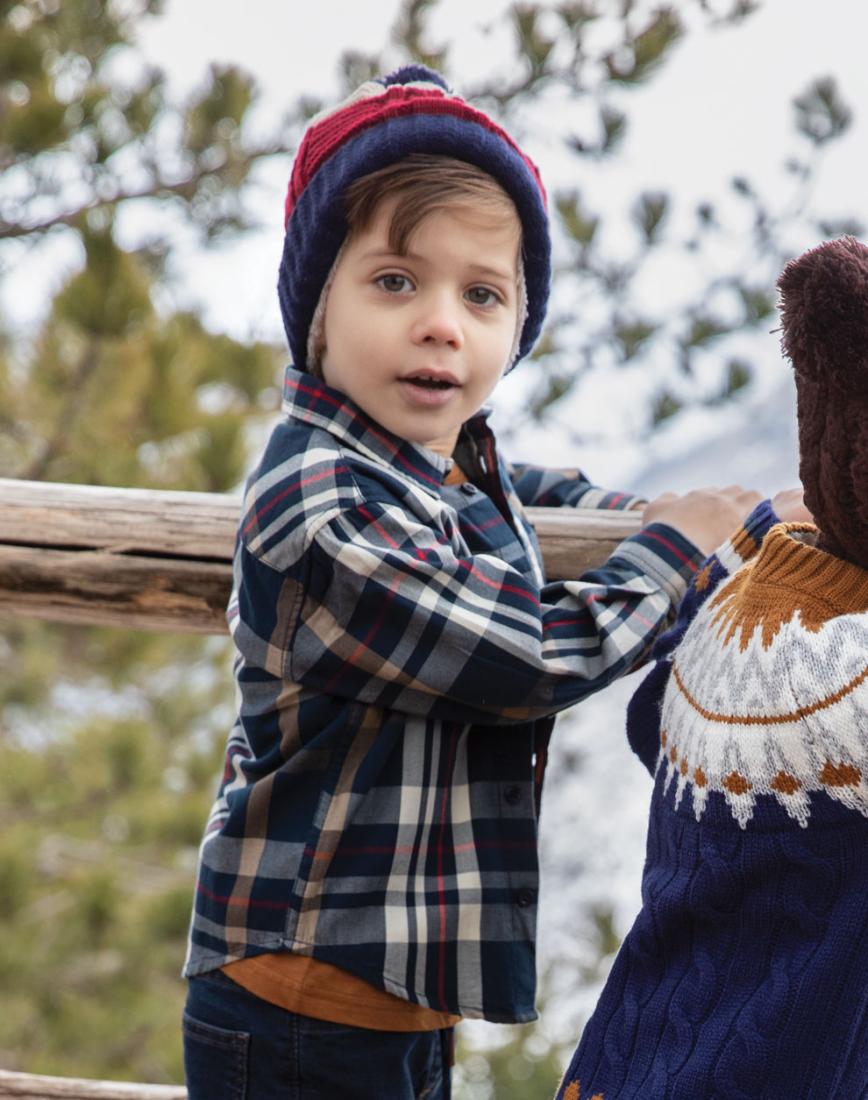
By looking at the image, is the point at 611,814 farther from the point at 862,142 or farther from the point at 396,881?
the point at 396,881

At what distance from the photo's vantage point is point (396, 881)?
103 cm

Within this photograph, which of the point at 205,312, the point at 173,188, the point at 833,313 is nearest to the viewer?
the point at 833,313

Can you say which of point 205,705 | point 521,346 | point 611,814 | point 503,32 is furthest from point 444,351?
point 611,814

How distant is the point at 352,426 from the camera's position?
107 cm

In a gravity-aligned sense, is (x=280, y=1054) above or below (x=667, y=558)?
below

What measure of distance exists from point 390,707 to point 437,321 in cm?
31

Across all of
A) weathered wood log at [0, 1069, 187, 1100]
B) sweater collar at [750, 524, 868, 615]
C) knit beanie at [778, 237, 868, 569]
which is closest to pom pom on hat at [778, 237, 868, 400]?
knit beanie at [778, 237, 868, 569]

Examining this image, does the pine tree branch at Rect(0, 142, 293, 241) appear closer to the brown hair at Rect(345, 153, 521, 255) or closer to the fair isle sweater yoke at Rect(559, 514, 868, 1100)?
the brown hair at Rect(345, 153, 521, 255)

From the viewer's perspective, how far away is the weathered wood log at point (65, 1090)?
1.38m

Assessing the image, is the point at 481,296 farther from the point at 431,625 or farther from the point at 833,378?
the point at 833,378

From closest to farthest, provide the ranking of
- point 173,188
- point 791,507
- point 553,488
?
point 791,507 < point 553,488 < point 173,188

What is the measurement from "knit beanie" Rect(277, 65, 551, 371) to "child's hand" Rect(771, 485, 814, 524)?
0.31m

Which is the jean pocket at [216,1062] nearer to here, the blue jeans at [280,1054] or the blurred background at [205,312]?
the blue jeans at [280,1054]

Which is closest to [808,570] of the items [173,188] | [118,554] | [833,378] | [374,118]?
[833,378]
